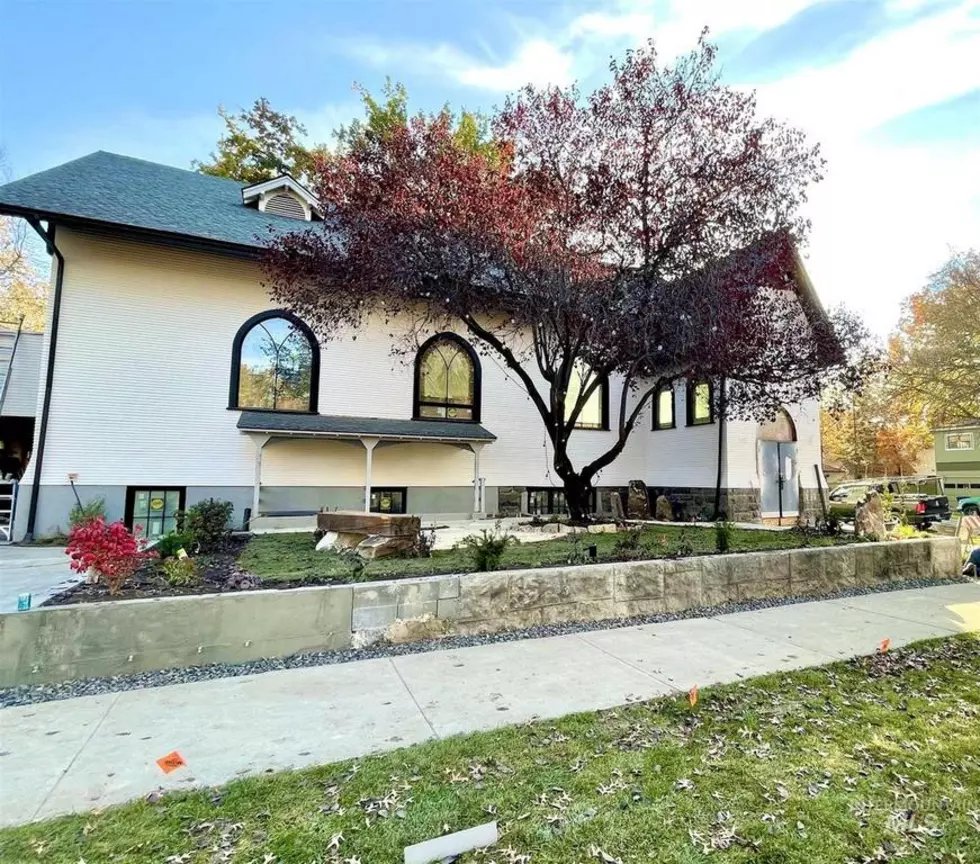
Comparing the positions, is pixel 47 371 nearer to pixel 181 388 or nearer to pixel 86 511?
pixel 181 388

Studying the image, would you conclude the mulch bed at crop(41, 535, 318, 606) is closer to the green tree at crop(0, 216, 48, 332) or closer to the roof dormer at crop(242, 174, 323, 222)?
the roof dormer at crop(242, 174, 323, 222)

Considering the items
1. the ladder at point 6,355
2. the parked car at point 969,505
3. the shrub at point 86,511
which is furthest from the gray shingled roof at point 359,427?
the parked car at point 969,505

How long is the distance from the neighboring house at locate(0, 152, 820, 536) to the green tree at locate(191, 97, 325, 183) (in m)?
5.99

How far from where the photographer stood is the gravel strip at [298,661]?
3.42m

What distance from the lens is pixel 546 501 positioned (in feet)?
43.0

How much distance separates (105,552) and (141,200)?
341 inches

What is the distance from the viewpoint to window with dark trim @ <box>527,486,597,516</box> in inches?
507

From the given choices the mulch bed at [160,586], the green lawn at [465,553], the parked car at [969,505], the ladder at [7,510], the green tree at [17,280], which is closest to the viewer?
the mulch bed at [160,586]

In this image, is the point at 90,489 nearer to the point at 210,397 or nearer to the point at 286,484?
the point at 210,397

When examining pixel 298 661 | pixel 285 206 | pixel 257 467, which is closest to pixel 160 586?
pixel 298 661

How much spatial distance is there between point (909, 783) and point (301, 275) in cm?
851

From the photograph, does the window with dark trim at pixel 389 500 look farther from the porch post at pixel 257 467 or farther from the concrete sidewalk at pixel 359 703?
the concrete sidewalk at pixel 359 703

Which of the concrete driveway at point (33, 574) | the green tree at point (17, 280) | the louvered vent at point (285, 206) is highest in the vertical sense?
the green tree at point (17, 280)

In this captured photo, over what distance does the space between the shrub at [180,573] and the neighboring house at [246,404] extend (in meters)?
5.38
